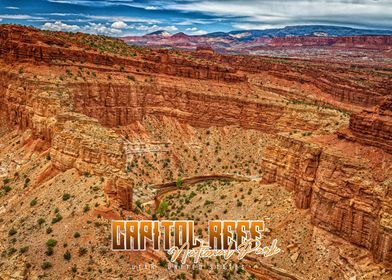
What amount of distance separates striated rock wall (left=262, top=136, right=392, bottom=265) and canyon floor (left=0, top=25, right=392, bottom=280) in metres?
0.09

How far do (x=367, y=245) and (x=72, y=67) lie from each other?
138 ft

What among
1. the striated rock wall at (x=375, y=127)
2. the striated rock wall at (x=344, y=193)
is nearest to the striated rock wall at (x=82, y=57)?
the striated rock wall at (x=344, y=193)

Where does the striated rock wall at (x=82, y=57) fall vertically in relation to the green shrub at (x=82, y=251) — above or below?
above

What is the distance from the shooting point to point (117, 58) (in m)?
64.9

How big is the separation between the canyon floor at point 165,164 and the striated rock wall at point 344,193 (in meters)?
0.09

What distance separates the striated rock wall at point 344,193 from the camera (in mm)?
32156

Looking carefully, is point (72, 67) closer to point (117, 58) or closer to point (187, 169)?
point (117, 58)

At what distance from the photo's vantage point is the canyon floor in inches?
1074

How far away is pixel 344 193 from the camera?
115 feet

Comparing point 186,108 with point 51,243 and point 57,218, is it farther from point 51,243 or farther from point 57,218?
point 51,243

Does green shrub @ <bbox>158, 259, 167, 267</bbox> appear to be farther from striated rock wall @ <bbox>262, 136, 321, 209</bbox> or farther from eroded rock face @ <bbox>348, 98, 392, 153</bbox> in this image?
eroded rock face @ <bbox>348, 98, 392, 153</bbox>

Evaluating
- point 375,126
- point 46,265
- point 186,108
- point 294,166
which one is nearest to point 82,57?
point 186,108

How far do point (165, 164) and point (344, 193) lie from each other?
29.5 m

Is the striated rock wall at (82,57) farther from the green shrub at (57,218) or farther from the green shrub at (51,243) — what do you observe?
the green shrub at (51,243)
